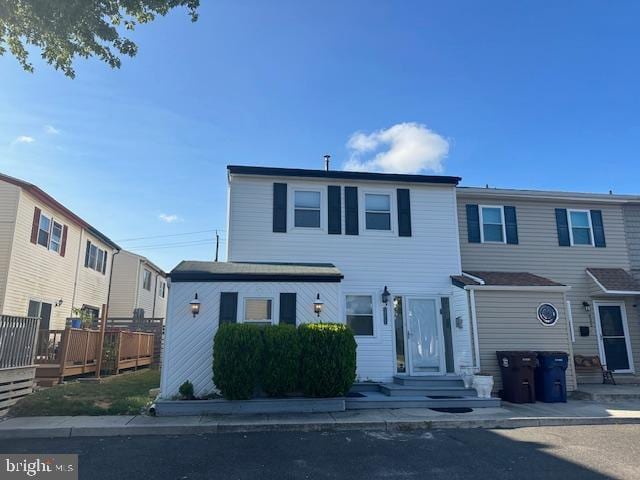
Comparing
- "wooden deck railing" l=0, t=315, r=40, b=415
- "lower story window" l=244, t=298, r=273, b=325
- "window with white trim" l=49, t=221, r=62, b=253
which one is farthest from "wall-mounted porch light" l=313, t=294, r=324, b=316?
"window with white trim" l=49, t=221, r=62, b=253

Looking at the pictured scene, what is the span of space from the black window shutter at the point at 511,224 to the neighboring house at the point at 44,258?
626 inches

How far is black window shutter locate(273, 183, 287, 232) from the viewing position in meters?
11.3

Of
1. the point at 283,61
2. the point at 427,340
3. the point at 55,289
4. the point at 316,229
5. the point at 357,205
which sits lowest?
the point at 427,340

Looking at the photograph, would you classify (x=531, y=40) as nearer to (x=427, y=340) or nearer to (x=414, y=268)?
(x=414, y=268)

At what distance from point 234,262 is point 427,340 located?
18.5 feet

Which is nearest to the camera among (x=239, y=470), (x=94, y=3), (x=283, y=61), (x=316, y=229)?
(x=239, y=470)

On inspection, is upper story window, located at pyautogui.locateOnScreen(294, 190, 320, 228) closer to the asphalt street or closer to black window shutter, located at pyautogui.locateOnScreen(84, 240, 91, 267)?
the asphalt street

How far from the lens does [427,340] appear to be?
36.6 ft

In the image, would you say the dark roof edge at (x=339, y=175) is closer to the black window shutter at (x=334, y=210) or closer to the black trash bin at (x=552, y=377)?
the black window shutter at (x=334, y=210)

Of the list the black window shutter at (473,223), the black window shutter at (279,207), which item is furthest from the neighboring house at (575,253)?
the black window shutter at (279,207)

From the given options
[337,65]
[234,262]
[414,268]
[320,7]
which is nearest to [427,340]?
[414,268]

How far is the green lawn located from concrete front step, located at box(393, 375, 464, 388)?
5962 mm

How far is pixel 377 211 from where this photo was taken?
11.9 meters

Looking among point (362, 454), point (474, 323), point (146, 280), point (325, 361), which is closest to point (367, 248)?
point (474, 323)
